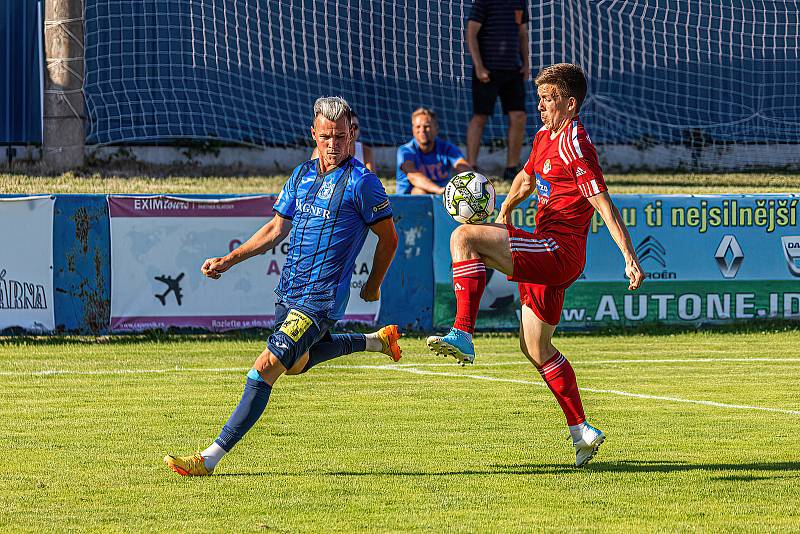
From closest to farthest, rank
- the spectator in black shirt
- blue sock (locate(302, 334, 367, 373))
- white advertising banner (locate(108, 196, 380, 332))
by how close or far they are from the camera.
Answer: blue sock (locate(302, 334, 367, 373)) → white advertising banner (locate(108, 196, 380, 332)) → the spectator in black shirt

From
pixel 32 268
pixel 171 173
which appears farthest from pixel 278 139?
pixel 32 268

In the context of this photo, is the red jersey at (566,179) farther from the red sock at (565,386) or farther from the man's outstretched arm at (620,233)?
the red sock at (565,386)

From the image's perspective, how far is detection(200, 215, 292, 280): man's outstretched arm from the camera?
23.1 feet

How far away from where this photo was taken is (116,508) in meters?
6.31

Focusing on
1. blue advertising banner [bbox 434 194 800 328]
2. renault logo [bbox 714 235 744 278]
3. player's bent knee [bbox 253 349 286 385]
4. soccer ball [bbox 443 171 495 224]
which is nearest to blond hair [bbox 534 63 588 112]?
soccer ball [bbox 443 171 495 224]

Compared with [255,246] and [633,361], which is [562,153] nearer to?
[255,246]

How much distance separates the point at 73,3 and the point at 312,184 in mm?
10495

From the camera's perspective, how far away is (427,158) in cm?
1423

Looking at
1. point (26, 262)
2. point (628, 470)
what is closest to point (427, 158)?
point (26, 262)

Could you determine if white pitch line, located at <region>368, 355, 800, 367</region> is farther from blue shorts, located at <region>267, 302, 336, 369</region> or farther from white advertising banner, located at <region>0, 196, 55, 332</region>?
blue shorts, located at <region>267, 302, 336, 369</region>

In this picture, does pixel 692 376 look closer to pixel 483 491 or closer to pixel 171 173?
pixel 483 491

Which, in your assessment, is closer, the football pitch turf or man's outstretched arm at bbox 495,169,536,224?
the football pitch turf

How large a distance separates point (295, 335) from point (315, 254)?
0.44 meters

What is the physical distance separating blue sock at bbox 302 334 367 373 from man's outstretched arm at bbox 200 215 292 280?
0.62 m
